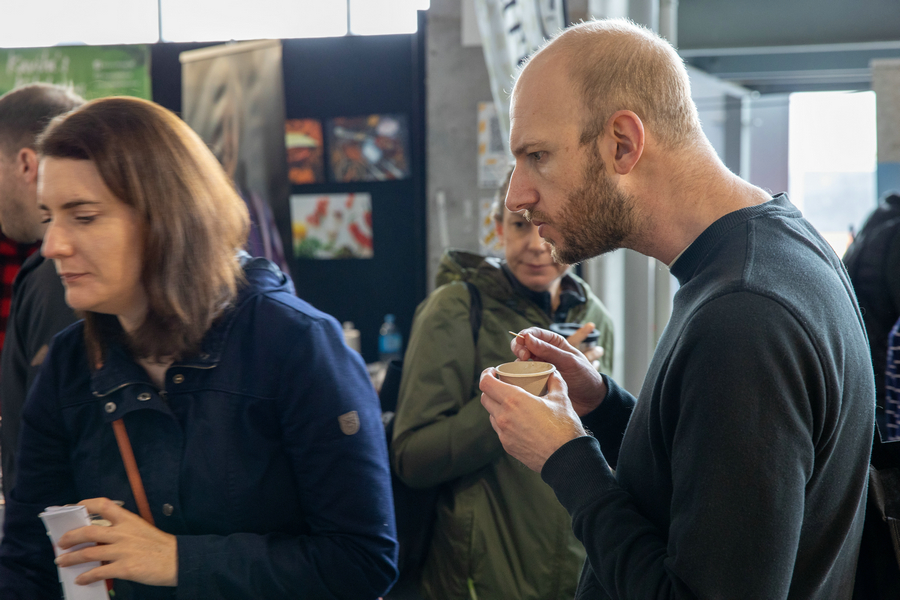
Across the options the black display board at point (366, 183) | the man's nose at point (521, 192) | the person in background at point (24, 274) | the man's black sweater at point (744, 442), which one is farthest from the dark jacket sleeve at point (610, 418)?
the black display board at point (366, 183)

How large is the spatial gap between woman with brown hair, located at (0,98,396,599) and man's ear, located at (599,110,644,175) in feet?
2.10

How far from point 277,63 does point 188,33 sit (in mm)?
764

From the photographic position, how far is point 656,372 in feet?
3.28

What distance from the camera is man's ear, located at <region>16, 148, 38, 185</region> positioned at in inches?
81.7

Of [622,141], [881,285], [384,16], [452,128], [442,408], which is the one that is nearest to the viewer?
[622,141]

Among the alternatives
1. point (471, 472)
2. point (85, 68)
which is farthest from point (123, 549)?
point (85, 68)

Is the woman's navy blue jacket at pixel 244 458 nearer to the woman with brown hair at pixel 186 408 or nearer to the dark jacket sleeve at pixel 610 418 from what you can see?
the woman with brown hair at pixel 186 408

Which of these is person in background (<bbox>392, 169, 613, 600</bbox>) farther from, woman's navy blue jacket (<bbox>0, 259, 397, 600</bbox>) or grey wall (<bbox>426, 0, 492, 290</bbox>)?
grey wall (<bbox>426, 0, 492, 290</bbox>)

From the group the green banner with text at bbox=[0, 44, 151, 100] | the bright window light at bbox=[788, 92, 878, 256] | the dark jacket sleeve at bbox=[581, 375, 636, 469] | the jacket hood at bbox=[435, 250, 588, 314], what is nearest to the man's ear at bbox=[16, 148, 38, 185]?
the jacket hood at bbox=[435, 250, 588, 314]

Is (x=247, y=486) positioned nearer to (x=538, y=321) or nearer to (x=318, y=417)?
(x=318, y=417)

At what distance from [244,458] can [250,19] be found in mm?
4438

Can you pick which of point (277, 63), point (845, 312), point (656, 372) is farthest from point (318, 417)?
point (277, 63)

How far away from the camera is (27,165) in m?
2.08

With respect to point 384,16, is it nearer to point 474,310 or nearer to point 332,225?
point 332,225
